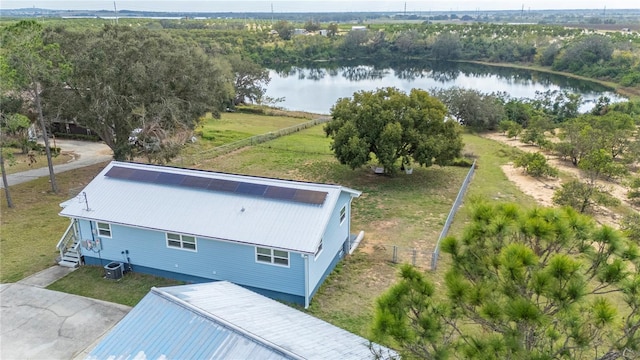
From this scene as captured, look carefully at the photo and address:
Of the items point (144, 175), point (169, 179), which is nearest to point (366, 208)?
point (169, 179)

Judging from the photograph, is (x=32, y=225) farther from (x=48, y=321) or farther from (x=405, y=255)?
(x=405, y=255)

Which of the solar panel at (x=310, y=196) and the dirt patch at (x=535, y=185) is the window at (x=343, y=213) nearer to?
the solar panel at (x=310, y=196)

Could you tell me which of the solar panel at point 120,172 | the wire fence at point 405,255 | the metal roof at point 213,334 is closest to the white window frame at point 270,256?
the metal roof at point 213,334

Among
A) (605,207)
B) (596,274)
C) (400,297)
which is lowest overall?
(605,207)

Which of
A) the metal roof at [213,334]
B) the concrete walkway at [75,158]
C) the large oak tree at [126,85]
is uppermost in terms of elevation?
the large oak tree at [126,85]

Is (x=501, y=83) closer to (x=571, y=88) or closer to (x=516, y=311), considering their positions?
(x=571, y=88)

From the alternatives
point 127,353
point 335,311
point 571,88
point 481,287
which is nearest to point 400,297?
point 481,287
